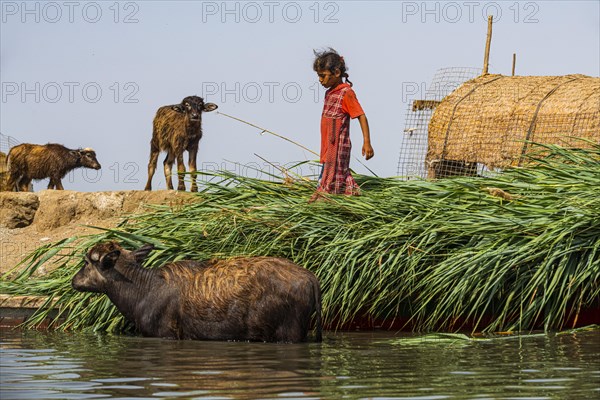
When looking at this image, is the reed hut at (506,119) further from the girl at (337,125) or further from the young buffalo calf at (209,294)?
the young buffalo calf at (209,294)

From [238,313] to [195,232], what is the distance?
1.88 metres

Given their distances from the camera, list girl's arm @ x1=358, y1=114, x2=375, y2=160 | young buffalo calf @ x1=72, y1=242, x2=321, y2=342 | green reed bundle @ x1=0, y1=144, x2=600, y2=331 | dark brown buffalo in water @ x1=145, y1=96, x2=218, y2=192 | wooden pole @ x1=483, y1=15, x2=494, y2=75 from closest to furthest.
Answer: young buffalo calf @ x1=72, y1=242, x2=321, y2=342 < green reed bundle @ x1=0, y1=144, x2=600, y2=331 < girl's arm @ x1=358, y1=114, x2=375, y2=160 < dark brown buffalo in water @ x1=145, y1=96, x2=218, y2=192 < wooden pole @ x1=483, y1=15, x2=494, y2=75

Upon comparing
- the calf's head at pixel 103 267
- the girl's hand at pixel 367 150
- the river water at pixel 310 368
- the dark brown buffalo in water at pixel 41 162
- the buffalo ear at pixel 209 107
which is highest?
the buffalo ear at pixel 209 107

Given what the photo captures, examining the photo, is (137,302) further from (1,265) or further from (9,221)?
(9,221)

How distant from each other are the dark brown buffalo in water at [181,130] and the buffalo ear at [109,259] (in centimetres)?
744

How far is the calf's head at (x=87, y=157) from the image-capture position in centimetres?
2236

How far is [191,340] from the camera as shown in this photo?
337 inches

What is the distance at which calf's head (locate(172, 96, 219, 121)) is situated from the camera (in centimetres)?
1686

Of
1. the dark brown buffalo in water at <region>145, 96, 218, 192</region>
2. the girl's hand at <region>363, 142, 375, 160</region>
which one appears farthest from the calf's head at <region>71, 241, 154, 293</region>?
the dark brown buffalo in water at <region>145, 96, 218, 192</region>

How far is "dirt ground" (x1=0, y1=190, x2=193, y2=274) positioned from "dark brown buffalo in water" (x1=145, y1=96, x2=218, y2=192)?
73.5 inches

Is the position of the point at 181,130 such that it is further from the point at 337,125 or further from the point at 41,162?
the point at 337,125

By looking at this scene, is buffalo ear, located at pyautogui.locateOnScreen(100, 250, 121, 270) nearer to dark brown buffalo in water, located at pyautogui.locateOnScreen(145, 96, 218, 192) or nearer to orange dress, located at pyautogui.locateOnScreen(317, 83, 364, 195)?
orange dress, located at pyautogui.locateOnScreen(317, 83, 364, 195)

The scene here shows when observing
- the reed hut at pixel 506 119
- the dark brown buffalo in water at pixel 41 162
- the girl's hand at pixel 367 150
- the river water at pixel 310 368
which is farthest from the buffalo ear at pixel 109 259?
the dark brown buffalo in water at pixel 41 162

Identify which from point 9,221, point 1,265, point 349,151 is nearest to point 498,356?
point 349,151
